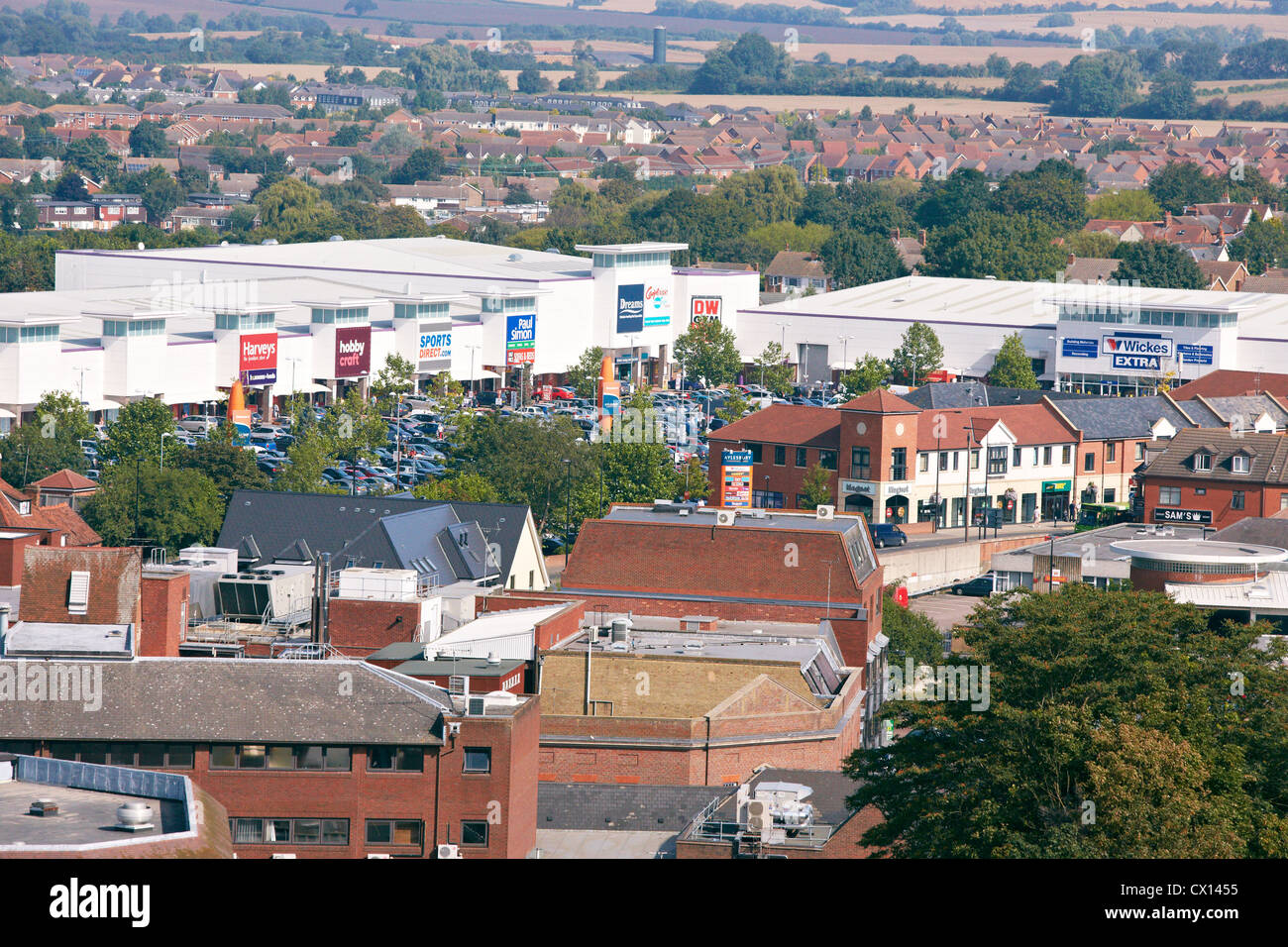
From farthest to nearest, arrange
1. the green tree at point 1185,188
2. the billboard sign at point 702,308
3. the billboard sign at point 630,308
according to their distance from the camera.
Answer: the green tree at point 1185,188, the billboard sign at point 702,308, the billboard sign at point 630,308

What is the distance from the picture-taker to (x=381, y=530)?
45.0 metres

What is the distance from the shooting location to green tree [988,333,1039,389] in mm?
94062

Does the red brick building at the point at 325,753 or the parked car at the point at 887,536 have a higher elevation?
the red brick building at the point at 325,753

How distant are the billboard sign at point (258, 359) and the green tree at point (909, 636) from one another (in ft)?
148

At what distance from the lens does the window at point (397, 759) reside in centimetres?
2636

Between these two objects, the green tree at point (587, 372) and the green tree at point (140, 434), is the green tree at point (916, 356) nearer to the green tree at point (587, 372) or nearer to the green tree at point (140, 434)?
the green tree at point (587, 372)

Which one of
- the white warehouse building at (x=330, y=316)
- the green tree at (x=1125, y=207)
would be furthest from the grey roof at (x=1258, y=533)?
the green tree at (x=1125, y=207)

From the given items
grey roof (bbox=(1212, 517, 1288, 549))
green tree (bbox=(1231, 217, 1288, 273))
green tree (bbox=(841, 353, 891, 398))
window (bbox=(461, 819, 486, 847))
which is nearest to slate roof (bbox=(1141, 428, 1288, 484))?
grey roof (bbox=(1212, 517, 1288, 549))

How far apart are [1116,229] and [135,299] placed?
90.0 m

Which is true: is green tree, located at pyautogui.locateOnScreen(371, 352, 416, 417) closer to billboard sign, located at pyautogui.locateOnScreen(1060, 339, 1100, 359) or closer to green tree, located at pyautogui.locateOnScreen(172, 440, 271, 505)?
green tree, located at pyautogui.locateOnScreen(172, 440, 271, 505)

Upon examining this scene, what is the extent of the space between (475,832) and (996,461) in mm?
45997

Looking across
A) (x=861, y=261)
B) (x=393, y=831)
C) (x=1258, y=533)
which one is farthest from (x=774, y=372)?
(x=393, y=831)
